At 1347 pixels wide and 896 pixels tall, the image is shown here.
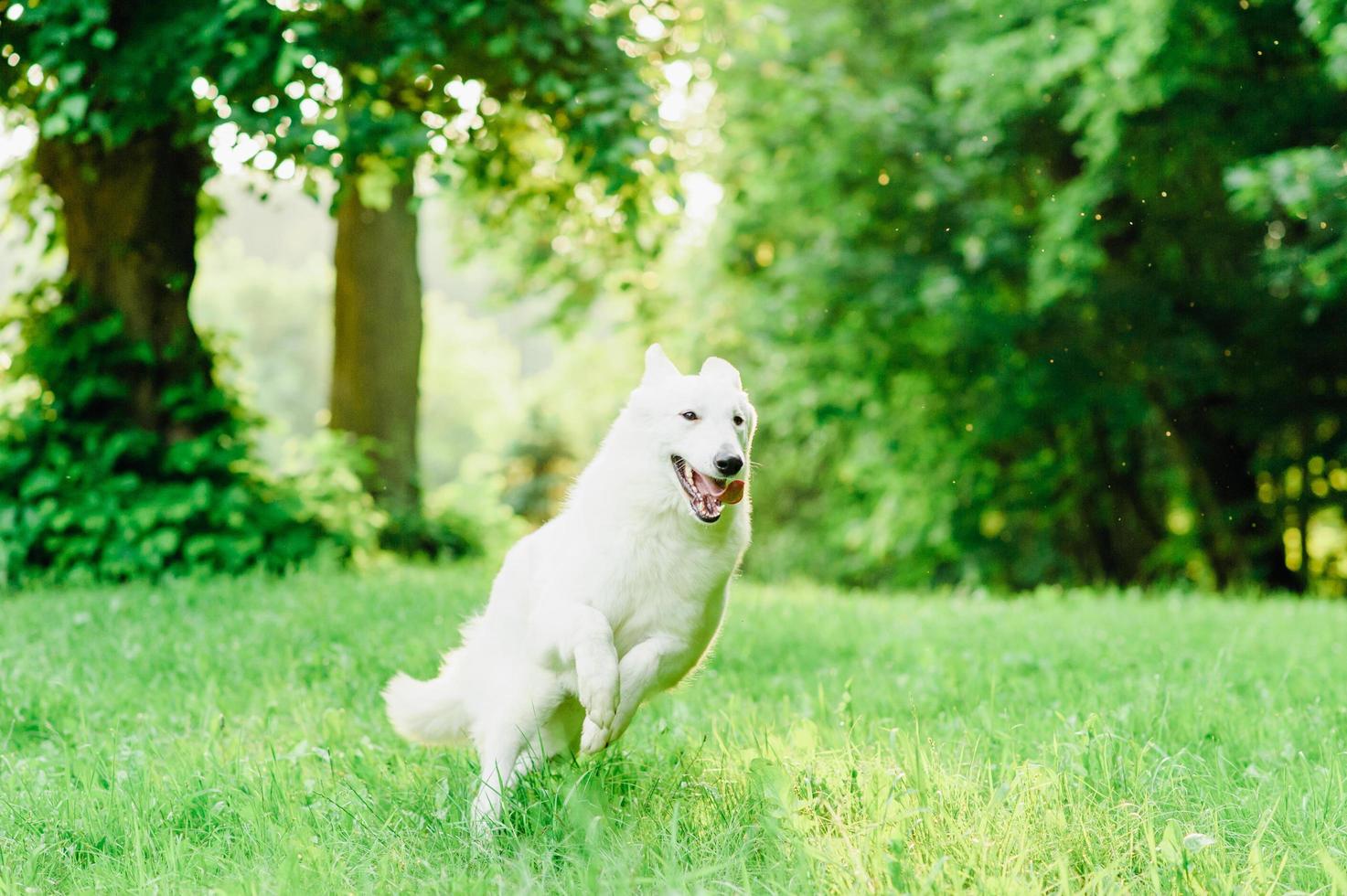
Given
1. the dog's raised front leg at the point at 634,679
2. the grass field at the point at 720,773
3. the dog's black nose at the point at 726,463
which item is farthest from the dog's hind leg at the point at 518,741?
the dog's black nose at the point at 726,463

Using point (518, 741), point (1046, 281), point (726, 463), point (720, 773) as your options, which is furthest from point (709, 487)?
point (1046, 281)

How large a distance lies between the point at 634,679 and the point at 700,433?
29.7 inches

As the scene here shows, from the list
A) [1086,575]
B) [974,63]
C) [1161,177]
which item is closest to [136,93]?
[974,63]

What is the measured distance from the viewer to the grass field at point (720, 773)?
2.94 m

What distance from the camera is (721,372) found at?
152 inches

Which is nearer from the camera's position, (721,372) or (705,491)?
(705,491)

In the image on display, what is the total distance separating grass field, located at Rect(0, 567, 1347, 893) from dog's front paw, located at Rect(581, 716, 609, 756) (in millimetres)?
156

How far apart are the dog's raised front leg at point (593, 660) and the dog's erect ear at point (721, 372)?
903 mm

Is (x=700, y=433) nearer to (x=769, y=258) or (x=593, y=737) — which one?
(x=593, y=737)

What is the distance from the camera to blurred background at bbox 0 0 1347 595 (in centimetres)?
800

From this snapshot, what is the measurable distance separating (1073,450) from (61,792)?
1482 centimetres

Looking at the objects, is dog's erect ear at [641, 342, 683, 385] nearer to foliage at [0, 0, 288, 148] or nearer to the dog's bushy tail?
the dog's bushy tail

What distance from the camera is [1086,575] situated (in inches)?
699

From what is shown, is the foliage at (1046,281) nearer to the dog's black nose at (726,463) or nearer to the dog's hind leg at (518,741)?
the dog's black nose at (726,463)
